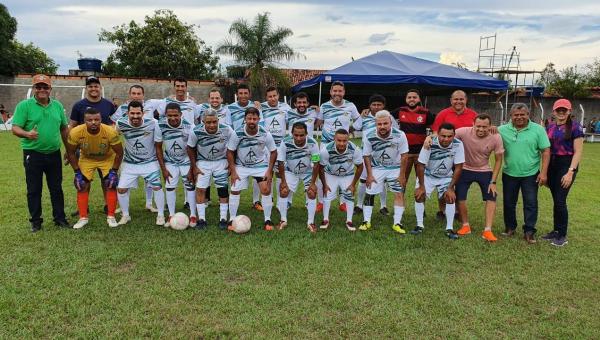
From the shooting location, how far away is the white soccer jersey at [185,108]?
642cm

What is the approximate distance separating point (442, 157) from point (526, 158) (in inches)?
39.3

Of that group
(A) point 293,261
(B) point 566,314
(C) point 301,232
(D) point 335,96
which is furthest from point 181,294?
(D) point 335,96

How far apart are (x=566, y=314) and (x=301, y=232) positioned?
303 centimetres

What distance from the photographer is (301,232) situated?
18.7 feet

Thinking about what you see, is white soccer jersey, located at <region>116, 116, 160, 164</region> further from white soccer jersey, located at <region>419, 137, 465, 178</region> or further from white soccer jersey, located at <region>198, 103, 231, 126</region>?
white soccer jersey, located at <region>419, 137, 465, 178</region>

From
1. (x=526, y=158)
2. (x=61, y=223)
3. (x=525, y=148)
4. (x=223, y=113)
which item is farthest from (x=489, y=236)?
(x=61, y=223)

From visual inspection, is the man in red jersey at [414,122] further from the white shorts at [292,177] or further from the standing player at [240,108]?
the standing player at [240,108]

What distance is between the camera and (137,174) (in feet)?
19.3

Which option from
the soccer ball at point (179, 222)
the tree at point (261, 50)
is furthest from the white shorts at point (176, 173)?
the tree at point (261, 50)

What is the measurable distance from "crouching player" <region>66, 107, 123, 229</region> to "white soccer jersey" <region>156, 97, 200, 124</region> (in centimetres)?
84

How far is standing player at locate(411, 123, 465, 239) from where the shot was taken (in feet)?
18.4

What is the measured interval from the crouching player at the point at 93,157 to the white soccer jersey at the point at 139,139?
0.13 meters

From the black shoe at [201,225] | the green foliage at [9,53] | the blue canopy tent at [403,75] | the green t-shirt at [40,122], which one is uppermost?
the green foliage at [9,53]

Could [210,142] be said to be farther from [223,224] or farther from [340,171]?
[340,171]
